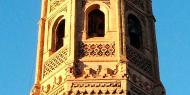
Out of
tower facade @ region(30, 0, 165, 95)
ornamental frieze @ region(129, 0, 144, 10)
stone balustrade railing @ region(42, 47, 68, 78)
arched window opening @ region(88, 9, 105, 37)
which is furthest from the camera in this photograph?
ornamental frieze @ region(129, 0, 144, 10)

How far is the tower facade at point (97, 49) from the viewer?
2545cm

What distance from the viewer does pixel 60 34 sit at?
28469 millimetres

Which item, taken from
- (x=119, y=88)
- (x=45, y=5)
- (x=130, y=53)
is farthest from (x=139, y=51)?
(x=45, y=5)

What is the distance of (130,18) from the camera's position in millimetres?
28609

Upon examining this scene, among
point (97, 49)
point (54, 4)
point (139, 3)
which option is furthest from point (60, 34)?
point (139, 3)

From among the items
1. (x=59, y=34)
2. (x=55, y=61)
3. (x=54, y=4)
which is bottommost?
(x=55, y=61)

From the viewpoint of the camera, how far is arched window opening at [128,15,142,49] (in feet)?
92.0

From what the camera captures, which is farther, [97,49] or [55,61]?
[55,61]

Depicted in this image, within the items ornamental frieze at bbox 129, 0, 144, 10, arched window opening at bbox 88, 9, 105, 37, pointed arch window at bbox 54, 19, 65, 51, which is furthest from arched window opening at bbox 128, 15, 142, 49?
pointed arch window at bbox 54, 19, 65, 51

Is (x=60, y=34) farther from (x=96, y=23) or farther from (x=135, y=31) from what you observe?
(x=135, y=31)

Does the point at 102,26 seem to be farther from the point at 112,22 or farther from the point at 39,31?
the point at 39,31

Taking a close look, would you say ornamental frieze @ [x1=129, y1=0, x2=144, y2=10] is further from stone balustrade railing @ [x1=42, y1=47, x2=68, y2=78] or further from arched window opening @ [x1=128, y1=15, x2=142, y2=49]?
stone balustrade railing @ [x1=42, y1=47, x2=68, y2=78]

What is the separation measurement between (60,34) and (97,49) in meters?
2.52

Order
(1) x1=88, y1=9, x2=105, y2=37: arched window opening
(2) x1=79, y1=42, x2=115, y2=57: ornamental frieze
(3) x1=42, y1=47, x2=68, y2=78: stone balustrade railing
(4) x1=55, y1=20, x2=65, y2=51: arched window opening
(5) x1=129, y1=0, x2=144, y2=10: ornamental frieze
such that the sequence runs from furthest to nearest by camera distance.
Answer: (5) x1=129, y1=0, x2=144, y2=10: ornamental frieze, (4) x1=55, y1=20, x2=65, y2=51: arched window opening, (1) x1=88, y1=9, x2=105, y2=37: arched window opening, (3) x1=42, y1=47, x2=68, y2=78: stone balustrade railing, (2) x1=79, y1=42, x2=115, y2=57: ornamental frieze
